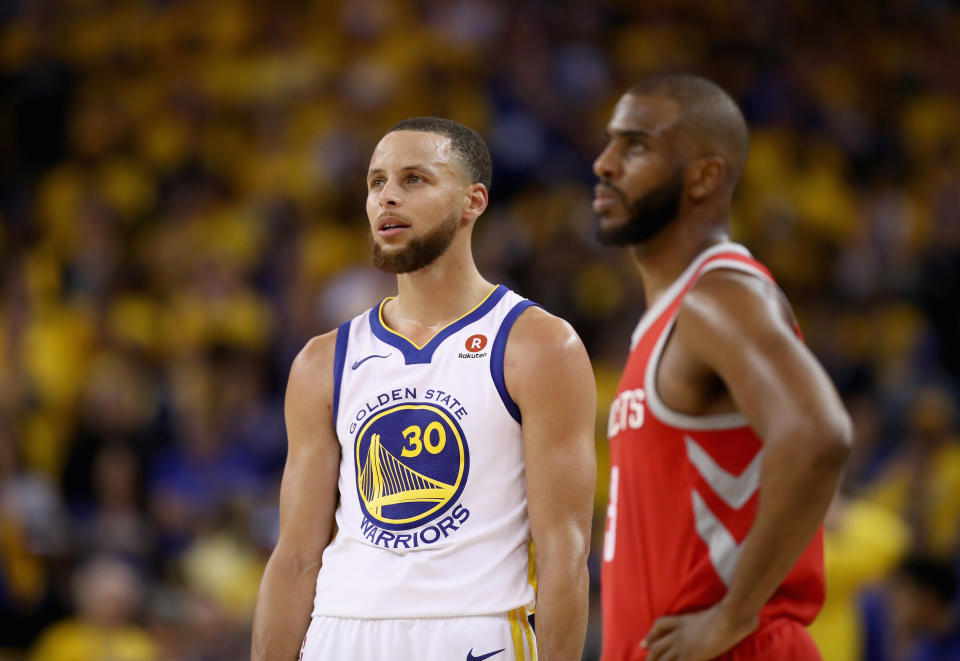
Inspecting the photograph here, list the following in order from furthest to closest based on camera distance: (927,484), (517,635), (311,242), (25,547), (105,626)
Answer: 1. (311,242)
2. (927,484)
3. (25,547)
4. (105,626)
5. (517,635)

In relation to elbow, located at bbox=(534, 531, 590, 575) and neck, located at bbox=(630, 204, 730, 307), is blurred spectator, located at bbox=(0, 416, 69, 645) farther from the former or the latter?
neck, located at bbox=(630, 204, 730, 307)

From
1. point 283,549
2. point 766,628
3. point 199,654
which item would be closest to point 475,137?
point 283,549

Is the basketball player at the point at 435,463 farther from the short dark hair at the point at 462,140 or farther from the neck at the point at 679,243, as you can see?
the neck at the point at 679,243

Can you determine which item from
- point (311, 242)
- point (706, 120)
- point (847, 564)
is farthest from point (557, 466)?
point (311, 242)

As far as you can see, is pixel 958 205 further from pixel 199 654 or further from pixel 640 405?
pixel 640 405

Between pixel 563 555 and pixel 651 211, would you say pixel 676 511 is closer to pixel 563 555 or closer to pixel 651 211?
pixel 563 555

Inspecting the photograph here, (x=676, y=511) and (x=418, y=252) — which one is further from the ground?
(x=418, y=252)

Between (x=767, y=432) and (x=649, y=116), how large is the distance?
1181 millimetres

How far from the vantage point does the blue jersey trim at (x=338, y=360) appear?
3.48 metres

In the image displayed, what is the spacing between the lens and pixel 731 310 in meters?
2.99

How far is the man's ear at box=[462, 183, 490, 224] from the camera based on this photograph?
11.6 ft

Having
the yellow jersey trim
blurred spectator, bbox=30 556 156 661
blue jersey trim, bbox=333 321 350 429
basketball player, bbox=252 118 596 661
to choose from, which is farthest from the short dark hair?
blurred spectator, bbox=30 556 156 661

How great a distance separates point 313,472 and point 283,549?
0.76ft

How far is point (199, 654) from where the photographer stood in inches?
268
